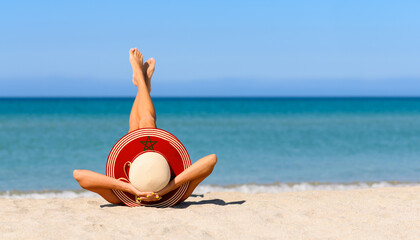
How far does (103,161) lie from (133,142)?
753 cm

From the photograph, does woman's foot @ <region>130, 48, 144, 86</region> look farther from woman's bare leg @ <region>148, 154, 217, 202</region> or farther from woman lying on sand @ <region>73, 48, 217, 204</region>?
woman's bare leg @ <region>148, 154, 217, 202</region>

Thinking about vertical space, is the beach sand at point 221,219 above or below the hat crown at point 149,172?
below

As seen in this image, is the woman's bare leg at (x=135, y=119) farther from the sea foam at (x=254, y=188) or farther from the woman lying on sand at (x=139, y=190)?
the sea foam at (x=254, y=188)

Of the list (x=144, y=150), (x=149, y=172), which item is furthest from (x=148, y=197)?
(x=144, y=150)

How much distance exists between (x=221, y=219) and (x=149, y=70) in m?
2.67

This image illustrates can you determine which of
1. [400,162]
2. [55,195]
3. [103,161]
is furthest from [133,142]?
[400,162]

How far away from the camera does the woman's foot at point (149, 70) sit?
21.6ft

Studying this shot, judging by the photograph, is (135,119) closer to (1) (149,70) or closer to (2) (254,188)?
(1) (149,70)

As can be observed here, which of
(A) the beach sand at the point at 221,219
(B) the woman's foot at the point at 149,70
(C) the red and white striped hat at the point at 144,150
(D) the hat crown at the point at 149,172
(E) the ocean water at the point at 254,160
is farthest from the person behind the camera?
(E) the ocean water at the point at 254,160

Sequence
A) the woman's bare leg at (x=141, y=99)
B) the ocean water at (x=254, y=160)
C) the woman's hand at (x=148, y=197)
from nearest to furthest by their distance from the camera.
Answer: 1. the woman's hand at (x=148, y=197)
2. the woman's bare leg at (x=141, y=99)
3. the ocean water at (x=254, y=160)

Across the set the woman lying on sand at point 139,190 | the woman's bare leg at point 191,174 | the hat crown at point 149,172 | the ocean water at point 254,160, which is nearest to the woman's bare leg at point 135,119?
the woman lying on sand at point 139,190

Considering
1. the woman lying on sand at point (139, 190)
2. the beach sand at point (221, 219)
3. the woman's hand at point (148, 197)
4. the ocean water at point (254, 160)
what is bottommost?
the ocean water at point (254, 160)

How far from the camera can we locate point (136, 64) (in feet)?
21.4

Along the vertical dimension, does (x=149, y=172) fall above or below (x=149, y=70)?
below
